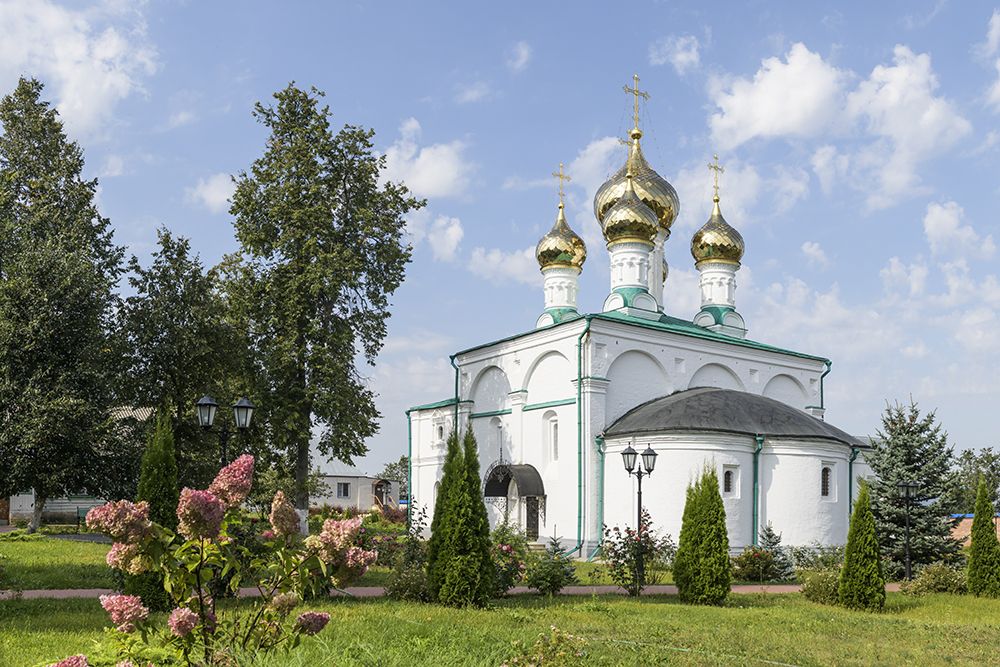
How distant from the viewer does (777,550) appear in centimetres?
1905

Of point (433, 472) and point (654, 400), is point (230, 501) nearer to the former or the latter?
point (654, 400)

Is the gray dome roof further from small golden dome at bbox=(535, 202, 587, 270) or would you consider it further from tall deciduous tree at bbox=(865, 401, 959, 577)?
small golden dome at bbox=(535, 202, 587, 270)

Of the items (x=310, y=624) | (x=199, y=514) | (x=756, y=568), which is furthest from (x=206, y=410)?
(x=756, y=568)

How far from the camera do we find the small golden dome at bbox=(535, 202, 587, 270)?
99.9 ft

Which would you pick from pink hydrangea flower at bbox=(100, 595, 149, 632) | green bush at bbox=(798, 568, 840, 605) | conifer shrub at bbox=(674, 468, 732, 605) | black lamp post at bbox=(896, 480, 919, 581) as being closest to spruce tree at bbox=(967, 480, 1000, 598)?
black lamp post at bbox=(896, 480, 919, 581)

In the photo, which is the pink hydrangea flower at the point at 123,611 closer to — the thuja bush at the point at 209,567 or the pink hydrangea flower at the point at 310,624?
the thuja bush at the point at 209,567

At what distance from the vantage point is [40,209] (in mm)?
21312

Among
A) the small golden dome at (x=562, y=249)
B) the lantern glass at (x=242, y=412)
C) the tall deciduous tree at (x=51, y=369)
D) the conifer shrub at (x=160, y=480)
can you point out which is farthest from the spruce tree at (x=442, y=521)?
the small golden dome at (x=562, y=249)

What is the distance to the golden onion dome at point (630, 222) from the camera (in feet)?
90.3

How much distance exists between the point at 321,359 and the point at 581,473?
761cm

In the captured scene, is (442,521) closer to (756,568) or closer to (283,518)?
(283,518)

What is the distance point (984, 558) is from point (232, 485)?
14673 millimetres

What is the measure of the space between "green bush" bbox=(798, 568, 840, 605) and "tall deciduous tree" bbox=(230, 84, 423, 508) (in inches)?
426

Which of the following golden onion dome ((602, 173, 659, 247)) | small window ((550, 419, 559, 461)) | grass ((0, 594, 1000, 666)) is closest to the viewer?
grass ((0, 594, 1000, 666))
